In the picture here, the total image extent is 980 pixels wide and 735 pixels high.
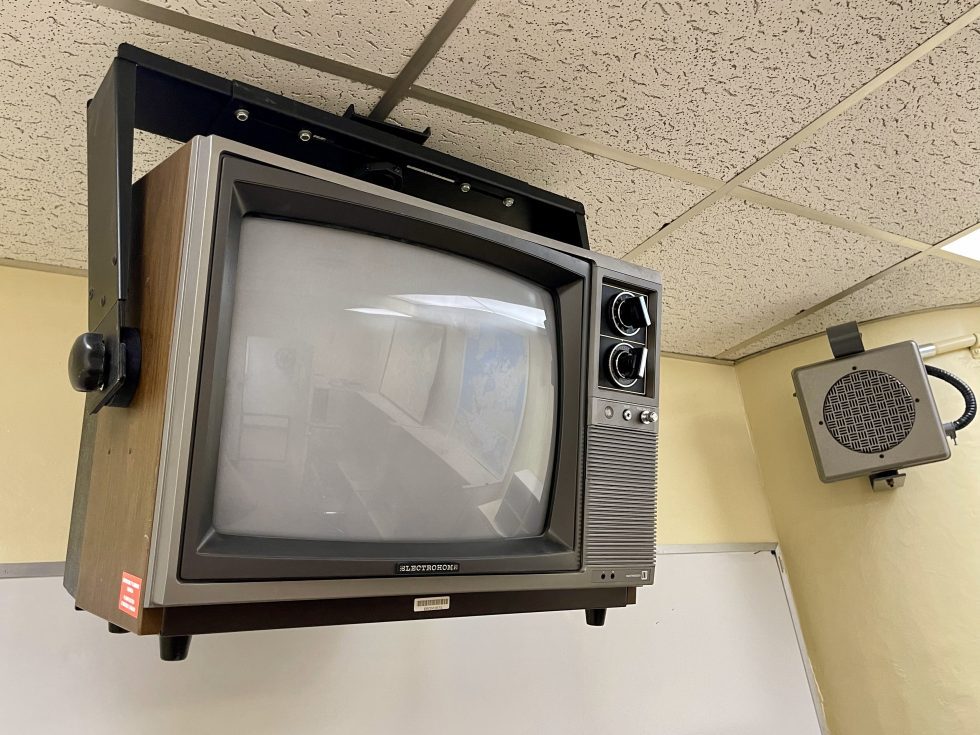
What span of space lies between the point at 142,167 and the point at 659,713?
1739mm

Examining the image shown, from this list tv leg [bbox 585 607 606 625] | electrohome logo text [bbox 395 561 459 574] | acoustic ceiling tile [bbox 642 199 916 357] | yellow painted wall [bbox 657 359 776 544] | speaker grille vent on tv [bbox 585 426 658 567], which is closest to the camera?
electrohome logo text [bbox 395 561 459 574]

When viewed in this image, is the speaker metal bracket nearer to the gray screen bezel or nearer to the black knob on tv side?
the gray screen bezel

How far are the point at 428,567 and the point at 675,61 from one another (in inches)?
30.8

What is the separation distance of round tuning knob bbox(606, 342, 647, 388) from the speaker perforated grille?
3.43 feet

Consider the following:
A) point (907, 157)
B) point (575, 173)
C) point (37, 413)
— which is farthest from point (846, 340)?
point (37, 413)

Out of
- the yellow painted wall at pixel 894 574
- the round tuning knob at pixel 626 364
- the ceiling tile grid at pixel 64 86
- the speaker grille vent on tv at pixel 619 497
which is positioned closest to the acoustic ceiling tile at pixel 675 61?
the ceiling tile grid at pixel 64 86

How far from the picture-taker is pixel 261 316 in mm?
824

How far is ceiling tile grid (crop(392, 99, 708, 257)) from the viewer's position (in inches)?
43.9

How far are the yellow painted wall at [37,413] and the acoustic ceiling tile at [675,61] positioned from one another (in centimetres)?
92

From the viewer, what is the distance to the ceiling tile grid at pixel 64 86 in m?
0.86

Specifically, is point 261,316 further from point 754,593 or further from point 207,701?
point 754,593

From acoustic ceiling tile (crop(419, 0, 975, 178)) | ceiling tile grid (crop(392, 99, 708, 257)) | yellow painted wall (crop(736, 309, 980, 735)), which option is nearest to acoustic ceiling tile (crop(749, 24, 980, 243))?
acoustic ceiling tile (crop(419, 0, 975, 178))

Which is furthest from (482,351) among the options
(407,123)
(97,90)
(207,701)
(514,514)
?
(207,701)

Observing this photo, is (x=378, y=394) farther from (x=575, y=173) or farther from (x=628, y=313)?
(x=575, y=173)
